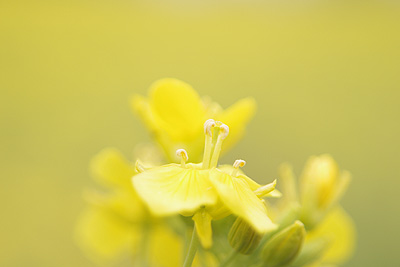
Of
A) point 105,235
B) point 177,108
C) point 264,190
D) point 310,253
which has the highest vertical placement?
point 177,108

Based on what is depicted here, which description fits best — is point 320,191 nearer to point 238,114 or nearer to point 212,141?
point 238,114

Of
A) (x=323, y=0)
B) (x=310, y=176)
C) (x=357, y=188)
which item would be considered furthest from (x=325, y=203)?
(x=323, y=0)

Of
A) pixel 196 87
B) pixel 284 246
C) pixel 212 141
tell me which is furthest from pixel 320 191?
pixel 196 87

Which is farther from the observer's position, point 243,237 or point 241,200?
point 243,237

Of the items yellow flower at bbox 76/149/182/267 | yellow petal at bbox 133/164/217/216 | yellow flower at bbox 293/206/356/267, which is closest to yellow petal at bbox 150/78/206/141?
yellow flower at bbox 76/149/182/267

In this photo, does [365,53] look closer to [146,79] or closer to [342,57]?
[342,57]
